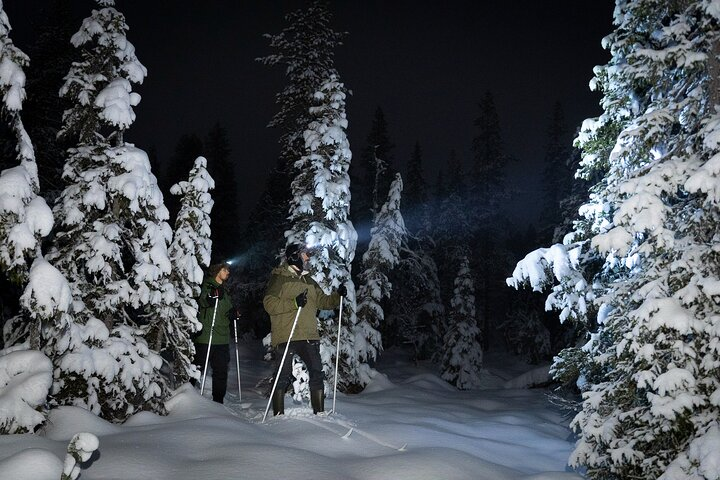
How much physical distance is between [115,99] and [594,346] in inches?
342

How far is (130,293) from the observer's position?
915cm

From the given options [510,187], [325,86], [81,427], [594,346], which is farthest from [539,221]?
[81,427]

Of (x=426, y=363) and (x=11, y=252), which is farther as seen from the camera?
(x=426, y=363)

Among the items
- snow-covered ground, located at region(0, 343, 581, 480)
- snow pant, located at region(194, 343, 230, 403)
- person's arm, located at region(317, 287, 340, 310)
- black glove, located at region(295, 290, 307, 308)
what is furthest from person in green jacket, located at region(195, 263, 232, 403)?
black glove, located at region(295, 290, 307, 308)

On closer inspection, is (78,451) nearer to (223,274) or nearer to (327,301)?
(327,301)

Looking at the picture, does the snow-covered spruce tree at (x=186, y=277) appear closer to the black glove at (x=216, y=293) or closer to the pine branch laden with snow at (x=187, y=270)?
the pine branch laden with snow at (x=187, y=270)

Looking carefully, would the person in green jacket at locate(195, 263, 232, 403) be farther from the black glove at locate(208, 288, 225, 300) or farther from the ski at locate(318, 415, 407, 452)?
the ski at locate(318, 415, 407, 452)

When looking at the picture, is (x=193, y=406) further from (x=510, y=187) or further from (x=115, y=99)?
(x=510, y=187)

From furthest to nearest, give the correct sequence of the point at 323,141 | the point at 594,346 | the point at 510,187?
the point at 510,187, the point at 323,141, the point at 594,346

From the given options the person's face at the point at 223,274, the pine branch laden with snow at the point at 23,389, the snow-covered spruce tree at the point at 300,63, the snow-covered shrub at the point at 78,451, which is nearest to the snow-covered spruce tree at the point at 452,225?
the snow-covered spruce tree at the point at 300,63

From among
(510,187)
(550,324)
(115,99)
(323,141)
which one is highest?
(510,187)

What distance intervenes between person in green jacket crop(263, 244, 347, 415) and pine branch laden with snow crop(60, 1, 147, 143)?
3762 millimetres

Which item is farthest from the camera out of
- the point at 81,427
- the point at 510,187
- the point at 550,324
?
the point at 550,324

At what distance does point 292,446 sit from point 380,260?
1503 centimetres
